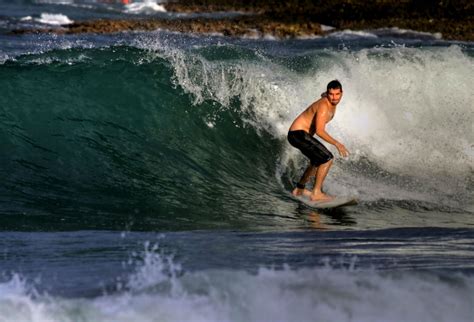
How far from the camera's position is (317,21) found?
40.4 metres

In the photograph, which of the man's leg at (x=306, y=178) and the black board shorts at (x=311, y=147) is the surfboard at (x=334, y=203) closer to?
the man's leg at (x=306, y=178)

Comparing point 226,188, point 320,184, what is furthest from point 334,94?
point 226,188

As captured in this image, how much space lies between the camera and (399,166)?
13500mm

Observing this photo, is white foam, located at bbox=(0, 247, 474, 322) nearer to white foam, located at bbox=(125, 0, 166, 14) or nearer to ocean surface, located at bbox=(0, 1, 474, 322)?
ocean surface, located at bbox=(0, 1, 474, 322)

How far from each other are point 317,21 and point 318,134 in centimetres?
3014

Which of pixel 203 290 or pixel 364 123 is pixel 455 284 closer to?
pixel 203 290

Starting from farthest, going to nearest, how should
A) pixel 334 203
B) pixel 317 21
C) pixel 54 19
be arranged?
pixel 317 21 < pixel 54 19 < pixel 334 203

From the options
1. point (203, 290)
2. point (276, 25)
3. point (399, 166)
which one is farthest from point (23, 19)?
point (203, 290)

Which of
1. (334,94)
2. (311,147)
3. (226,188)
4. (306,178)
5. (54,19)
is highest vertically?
(334,94)

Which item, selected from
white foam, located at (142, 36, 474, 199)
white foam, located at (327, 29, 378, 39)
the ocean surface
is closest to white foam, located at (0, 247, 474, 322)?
the ocean surface

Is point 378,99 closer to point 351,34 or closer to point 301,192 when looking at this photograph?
point 301,192

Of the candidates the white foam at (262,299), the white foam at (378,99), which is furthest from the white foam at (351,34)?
the white foam at (262,299)

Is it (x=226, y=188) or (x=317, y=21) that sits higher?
(x=317, y=21)

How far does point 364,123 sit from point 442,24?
25.8 m
